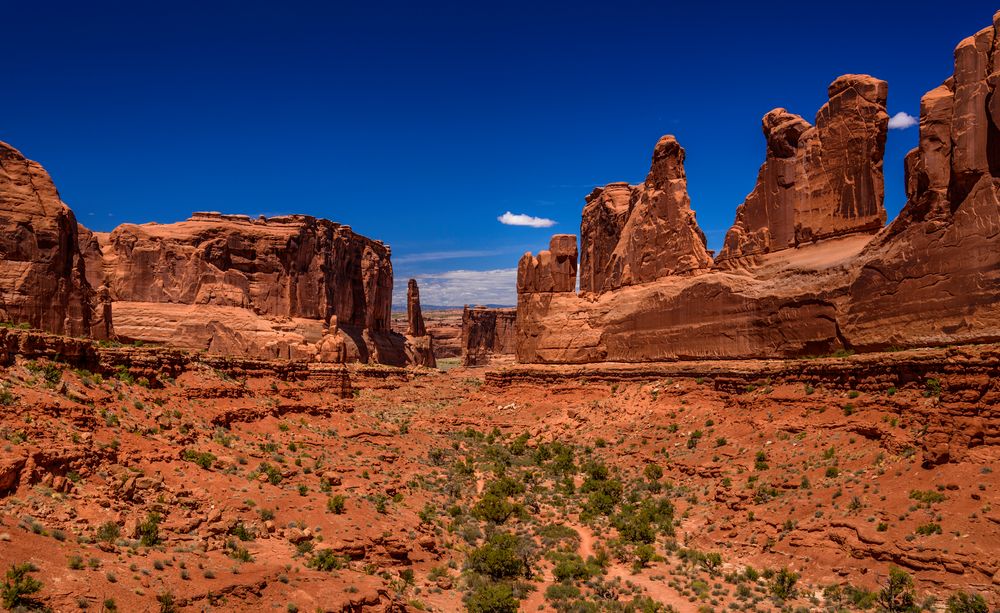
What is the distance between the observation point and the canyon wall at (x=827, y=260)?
22.4 metres

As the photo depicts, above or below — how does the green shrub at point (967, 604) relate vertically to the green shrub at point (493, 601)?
above

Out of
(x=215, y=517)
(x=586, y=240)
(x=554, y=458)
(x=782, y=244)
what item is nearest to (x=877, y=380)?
(x=782, y=244)

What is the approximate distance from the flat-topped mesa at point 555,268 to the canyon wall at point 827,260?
4.6 inches

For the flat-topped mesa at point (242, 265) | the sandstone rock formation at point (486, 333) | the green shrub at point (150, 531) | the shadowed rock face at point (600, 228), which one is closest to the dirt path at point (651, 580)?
the green shrub at point (150, 531)

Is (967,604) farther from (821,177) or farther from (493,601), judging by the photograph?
(821,177)

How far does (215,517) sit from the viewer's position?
16578mm

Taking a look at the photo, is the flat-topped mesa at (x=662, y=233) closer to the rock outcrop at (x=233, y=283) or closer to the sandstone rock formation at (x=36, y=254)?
the rock outcrop at (x=233, y=283)

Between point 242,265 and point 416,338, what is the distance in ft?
111

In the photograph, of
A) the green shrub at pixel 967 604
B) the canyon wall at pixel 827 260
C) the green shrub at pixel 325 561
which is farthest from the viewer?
the canyon wall at pixel 827 260

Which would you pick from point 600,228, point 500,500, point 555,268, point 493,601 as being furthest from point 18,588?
point 600,228

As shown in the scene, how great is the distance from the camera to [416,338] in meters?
98.2

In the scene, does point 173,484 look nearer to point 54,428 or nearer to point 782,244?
point 54,428

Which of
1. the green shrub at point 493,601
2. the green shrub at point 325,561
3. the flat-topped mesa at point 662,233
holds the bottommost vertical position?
the green shrub at point 493,601

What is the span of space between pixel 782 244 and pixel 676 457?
38.9 feet
